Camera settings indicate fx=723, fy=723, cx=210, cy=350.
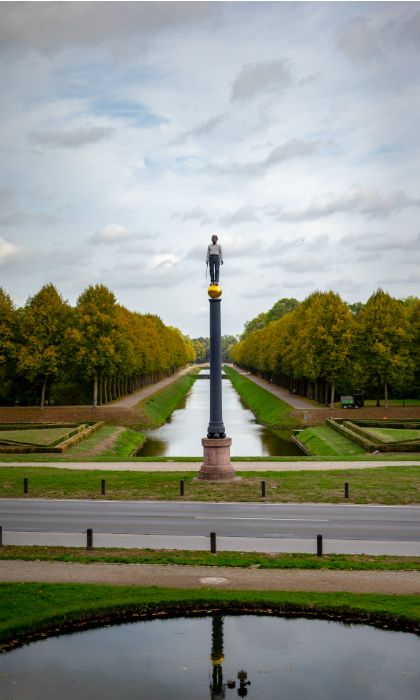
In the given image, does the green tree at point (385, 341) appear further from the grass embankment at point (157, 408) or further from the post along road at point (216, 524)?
the post along road at point (216, 524)

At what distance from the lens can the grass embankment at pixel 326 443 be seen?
162 ft

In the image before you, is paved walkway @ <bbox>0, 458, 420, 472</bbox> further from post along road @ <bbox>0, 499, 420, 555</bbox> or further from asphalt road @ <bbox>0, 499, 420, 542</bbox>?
post along road @ <bbox>0, 499, 420, 555</bbox>

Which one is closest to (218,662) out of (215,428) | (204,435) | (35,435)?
(215,428)

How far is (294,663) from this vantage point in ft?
45.1

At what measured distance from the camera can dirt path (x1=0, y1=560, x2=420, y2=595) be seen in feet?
56.4

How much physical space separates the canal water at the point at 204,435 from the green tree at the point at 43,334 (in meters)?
13.1

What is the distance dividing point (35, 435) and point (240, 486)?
2745 cm

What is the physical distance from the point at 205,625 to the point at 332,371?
6126cm

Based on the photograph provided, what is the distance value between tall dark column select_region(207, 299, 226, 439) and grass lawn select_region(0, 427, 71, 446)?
18896 millimetres

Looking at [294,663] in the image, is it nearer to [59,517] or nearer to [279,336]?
[59,517]

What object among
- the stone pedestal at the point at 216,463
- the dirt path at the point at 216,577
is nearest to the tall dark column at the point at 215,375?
the stone pedestal at the point at 216,463

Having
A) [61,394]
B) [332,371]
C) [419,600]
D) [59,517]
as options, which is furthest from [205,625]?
[61,394]

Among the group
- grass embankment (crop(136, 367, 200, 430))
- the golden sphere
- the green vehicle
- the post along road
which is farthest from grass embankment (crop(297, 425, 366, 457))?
the post along road

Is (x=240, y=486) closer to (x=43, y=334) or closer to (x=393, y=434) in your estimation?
(x=393, y=434)
